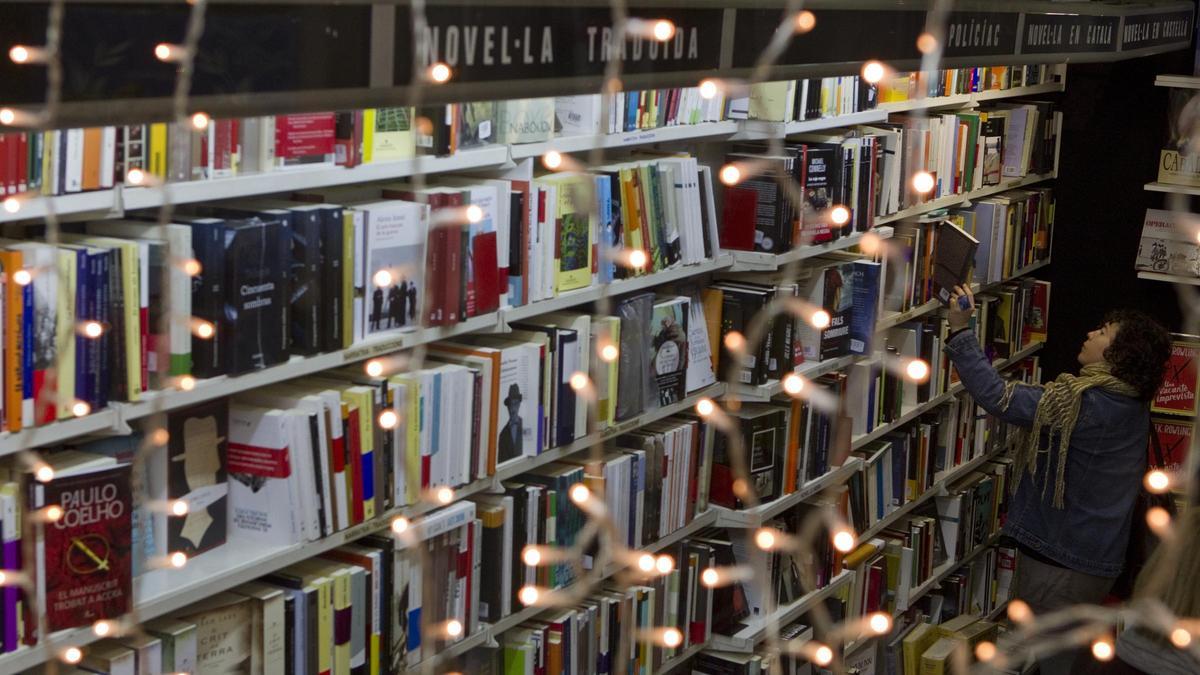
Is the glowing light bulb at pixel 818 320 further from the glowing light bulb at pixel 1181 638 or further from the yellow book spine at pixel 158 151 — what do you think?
the yellow book spine at pixel 158 151

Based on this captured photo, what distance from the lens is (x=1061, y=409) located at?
3527mm

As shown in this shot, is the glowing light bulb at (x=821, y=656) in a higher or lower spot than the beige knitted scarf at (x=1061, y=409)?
lower

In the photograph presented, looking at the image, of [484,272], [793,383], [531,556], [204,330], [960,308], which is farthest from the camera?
[960,308]

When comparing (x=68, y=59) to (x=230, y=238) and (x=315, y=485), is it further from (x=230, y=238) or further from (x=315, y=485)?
(x=315, y=485)

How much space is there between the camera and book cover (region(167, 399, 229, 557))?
1976mm

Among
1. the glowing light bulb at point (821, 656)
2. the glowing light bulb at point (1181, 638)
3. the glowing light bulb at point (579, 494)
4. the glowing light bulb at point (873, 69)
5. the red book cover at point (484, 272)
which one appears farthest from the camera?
the glowing light bulb at point (821, 656)

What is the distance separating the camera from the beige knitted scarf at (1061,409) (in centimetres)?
351

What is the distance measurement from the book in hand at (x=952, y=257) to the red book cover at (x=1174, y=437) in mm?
1091

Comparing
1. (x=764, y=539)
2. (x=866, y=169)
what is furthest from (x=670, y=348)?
(x=866, y=169)

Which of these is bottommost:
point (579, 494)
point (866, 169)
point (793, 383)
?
point (579, 494)

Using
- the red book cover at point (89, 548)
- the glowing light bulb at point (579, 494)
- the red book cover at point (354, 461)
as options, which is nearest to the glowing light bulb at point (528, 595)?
the glowing light bulb at point (579, 494)

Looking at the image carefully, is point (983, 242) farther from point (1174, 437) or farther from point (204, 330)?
point (204, 330)

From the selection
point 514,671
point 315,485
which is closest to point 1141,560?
point 514,671

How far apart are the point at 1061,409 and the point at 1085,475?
220mm
